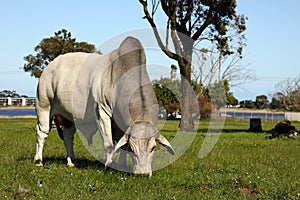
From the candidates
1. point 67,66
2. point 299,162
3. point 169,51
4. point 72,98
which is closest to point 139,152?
point 72,98

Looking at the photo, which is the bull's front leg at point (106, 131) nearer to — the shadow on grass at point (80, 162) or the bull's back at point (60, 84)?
the shadow on grass at point (80, 162)

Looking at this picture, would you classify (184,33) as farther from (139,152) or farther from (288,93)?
(288,93)

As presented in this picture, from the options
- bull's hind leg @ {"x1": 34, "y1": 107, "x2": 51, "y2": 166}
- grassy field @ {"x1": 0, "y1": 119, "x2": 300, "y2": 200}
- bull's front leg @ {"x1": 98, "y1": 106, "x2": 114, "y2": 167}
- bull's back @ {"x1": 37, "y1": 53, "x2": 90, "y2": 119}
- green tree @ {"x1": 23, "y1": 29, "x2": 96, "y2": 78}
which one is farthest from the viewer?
green tree @ {"x1": 23, "y1": 29, "x2": 96, "y2": 78}


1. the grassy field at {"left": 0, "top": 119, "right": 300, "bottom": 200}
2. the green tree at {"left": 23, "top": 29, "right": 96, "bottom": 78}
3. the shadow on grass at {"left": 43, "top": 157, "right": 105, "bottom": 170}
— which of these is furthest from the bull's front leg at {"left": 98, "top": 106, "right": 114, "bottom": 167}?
the green tree at {"left": 23, "top": 29, "right": 96, "bottom": 78}

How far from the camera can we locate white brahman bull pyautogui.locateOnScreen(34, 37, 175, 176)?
939 centimetres

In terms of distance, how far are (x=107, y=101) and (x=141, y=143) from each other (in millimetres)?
1545

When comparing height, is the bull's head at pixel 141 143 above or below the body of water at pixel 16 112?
below

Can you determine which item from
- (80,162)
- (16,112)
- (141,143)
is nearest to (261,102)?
(16,112)

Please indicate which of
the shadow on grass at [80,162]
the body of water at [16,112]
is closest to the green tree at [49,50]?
the body of water at [16,112]

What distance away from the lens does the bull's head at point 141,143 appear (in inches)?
359

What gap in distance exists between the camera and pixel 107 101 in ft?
33.9

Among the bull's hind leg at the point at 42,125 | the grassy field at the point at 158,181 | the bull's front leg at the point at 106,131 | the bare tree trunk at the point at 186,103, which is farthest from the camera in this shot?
the bare tree trunk at the point at 186,103

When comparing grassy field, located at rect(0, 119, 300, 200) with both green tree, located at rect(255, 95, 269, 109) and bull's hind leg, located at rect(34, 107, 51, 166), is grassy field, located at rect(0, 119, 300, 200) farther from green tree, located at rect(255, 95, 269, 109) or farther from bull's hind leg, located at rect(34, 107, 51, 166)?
green tree, located at rect(255, 95, 269, 109)

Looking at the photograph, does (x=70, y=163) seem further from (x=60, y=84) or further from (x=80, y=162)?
(x=60, y=84)
